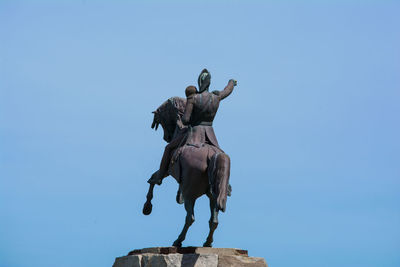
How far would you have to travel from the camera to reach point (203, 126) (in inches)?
573

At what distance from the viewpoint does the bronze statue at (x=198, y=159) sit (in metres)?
13.8

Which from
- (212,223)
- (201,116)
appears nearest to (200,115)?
(201,116)

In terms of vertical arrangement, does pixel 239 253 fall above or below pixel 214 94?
below

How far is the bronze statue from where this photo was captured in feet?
45.3

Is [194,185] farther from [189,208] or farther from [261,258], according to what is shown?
[261,258]

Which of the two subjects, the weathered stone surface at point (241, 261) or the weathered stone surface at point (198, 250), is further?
the weathered stone surface at point (198, 250)

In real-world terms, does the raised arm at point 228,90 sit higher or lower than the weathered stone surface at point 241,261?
higher

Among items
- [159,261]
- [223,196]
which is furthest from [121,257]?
[223,196]

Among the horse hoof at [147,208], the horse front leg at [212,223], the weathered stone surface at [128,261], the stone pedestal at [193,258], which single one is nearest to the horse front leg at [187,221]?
the horse front leg at [212,223]

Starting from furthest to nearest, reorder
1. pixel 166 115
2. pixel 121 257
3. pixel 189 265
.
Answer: pixel 166 115, pixel 121 257, pixel 189 265

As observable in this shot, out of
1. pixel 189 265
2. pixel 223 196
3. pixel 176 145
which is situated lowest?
pixel 189 265

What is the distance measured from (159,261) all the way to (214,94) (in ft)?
8.54

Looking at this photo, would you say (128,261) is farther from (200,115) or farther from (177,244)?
(200,115)

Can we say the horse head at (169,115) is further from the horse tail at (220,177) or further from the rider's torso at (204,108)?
the horse tail at (220,177)
